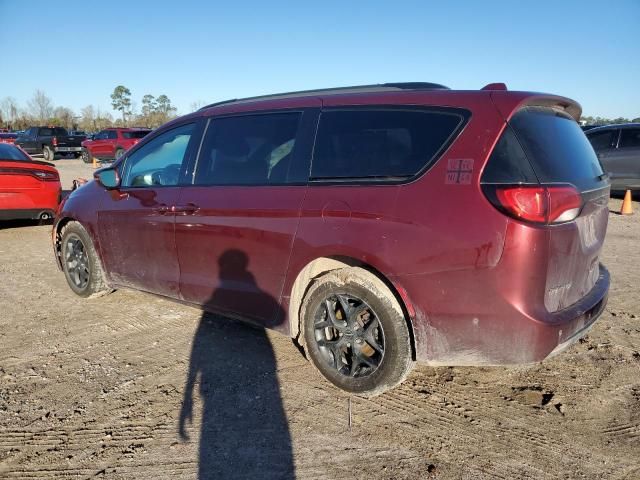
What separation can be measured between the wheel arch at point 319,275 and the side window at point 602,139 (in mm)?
11357

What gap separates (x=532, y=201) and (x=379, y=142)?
980 millimetres

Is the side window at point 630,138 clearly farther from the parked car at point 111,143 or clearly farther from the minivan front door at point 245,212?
the parked car at point 111,143

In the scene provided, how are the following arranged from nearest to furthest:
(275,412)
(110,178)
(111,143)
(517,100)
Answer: (517,100) < (275,412) < (110,178) < (111,143)

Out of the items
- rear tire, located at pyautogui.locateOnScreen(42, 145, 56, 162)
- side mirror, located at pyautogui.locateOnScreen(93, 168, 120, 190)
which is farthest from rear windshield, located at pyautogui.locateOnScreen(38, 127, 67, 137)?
side mirror, located at pyautogui.locateOnScreen(93, 168, 120, 190)

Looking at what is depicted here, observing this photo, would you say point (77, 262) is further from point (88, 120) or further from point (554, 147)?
point (88, 120)

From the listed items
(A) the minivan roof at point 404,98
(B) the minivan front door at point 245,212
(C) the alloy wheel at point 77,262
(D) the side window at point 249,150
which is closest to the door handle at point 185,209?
(B) the minivan front door at point 245,212

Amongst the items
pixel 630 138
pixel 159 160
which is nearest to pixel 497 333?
pixel 159 160

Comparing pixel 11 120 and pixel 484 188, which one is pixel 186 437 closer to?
pixel 484 188

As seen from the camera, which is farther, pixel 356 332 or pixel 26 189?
pixel 26 189

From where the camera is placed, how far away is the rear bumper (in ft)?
8.75

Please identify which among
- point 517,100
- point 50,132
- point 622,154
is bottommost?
point 517,100

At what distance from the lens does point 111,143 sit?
2739cm

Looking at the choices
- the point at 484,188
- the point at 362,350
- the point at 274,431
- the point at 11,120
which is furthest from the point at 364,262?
the point at 11,120

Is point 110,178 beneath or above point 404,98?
beneath
